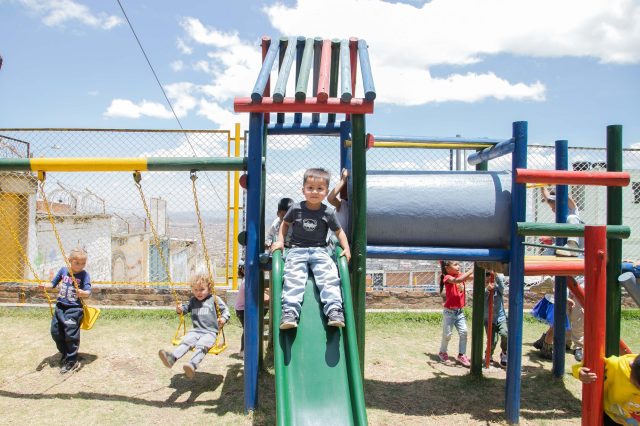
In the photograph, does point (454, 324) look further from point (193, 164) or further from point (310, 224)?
point (193, 164)

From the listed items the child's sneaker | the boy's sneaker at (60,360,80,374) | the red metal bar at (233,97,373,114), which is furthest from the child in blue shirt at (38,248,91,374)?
the child's sneaker

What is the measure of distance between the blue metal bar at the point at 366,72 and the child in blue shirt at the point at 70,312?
11.5ft

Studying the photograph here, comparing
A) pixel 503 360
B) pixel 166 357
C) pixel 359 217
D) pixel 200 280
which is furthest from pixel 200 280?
pixel 503 360

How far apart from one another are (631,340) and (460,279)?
298 cm

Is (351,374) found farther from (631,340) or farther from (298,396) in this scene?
(631,340)

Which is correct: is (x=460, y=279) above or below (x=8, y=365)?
above

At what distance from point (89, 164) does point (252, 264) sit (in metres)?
1.68

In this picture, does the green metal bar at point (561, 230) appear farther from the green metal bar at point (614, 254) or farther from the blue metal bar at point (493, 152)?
the blue metal bar at point (493, 152)

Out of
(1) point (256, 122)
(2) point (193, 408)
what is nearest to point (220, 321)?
(2) point (193, 408)

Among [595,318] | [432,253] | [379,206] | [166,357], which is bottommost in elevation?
[166,357]

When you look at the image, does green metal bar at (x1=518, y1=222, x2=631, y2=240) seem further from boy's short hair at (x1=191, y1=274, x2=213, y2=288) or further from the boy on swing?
boy's short hair at (x1=191, y1=274, x2=213, y2=288)

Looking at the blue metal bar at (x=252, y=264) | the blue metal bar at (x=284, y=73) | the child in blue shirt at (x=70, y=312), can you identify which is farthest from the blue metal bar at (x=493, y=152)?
the child in blue shirt at (x=70, y=312)

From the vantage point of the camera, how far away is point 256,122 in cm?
392

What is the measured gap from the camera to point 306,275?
12.4 ft
